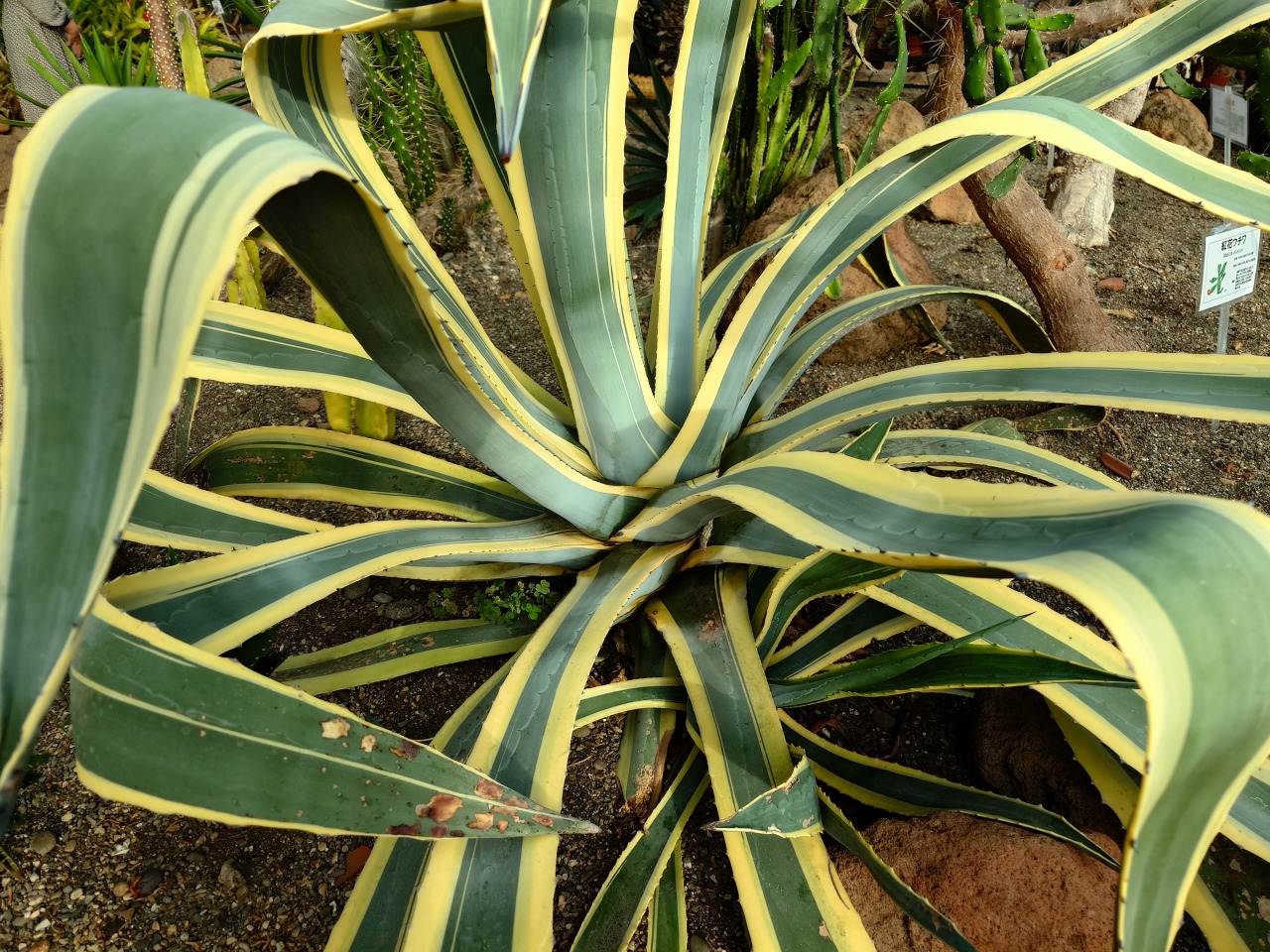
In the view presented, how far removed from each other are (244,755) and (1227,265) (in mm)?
1474

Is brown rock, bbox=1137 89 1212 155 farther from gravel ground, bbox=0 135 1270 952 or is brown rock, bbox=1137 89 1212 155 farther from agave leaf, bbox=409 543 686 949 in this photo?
agave leaf, bbox=409 543 686 949

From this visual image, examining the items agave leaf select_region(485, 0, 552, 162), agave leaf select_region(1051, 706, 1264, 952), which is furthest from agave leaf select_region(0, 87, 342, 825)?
agave leaf select_region(1051, 706, 1264, 952)

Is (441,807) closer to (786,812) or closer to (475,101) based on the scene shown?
(786,812)

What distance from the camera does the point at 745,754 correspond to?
71cm

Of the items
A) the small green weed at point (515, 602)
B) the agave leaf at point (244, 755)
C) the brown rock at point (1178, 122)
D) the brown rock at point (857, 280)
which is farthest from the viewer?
the brown rock at point (1178, 122)

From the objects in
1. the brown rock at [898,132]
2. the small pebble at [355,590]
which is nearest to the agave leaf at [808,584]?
the small pebble at [355,590]

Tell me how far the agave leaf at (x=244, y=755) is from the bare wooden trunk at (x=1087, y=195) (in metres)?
1.71

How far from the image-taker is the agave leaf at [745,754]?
0.61 metres

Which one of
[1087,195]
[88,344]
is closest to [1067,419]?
[1087,195]

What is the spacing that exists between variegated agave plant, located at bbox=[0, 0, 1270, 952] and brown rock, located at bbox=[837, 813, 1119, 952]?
35mm

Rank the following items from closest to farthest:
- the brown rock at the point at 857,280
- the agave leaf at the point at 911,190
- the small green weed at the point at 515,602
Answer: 1. the agave leaf at the point at 911,190
2. the small green weed at the point at 515,602
3. the brown rock at the point at 857,280

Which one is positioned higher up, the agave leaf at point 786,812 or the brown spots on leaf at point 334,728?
the brown spots on leaf at point 334,728

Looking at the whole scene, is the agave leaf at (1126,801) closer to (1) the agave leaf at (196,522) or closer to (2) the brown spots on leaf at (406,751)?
(2) the brown spots on leaf at (406,751)

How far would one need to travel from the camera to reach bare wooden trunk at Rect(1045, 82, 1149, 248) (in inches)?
65.1
